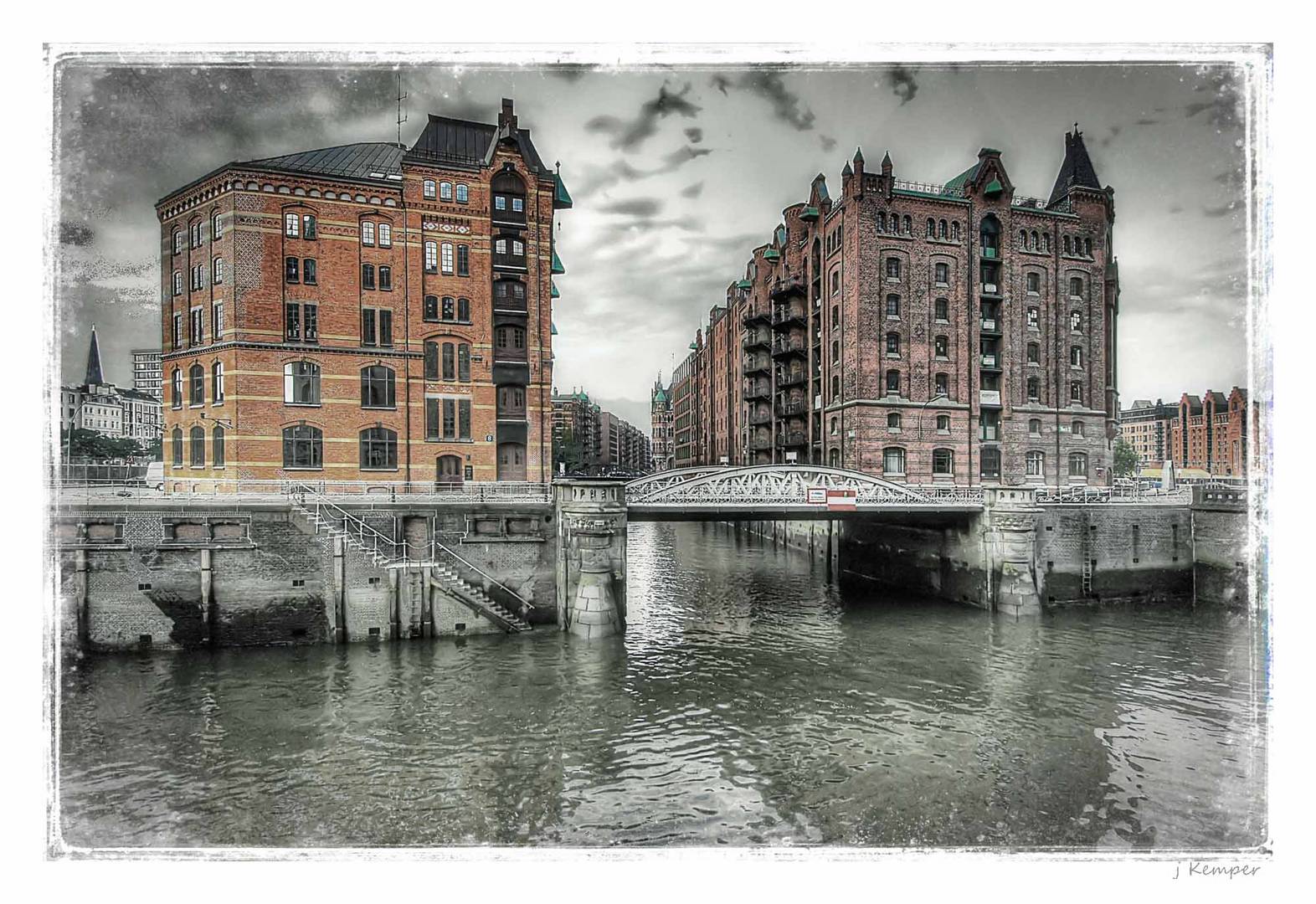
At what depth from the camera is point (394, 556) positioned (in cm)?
2169

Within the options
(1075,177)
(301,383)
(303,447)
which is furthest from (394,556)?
(1075,177)

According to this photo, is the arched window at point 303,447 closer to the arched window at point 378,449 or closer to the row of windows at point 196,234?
the arched window at point 378,449

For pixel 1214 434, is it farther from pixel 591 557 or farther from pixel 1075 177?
pixel 591 557

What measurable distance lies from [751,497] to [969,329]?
20558 mm

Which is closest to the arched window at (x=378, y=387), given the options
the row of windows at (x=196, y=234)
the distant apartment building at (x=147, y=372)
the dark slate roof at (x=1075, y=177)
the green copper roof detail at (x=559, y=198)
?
the distant apartment building at (x=147, y=372)

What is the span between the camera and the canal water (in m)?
10.8

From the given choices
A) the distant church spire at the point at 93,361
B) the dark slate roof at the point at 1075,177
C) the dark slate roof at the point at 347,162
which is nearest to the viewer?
the distant church spire at the point at 93,361

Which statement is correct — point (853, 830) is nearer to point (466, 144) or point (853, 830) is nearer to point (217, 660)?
point (217, 660)

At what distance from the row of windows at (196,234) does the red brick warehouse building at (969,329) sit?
29.5m

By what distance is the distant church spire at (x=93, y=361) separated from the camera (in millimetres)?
12961

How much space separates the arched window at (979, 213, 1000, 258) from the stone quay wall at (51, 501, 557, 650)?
29.8 meters

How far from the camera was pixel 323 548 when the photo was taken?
21078 mm

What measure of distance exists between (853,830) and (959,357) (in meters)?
32.0

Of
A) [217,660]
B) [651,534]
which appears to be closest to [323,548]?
[217,660]
